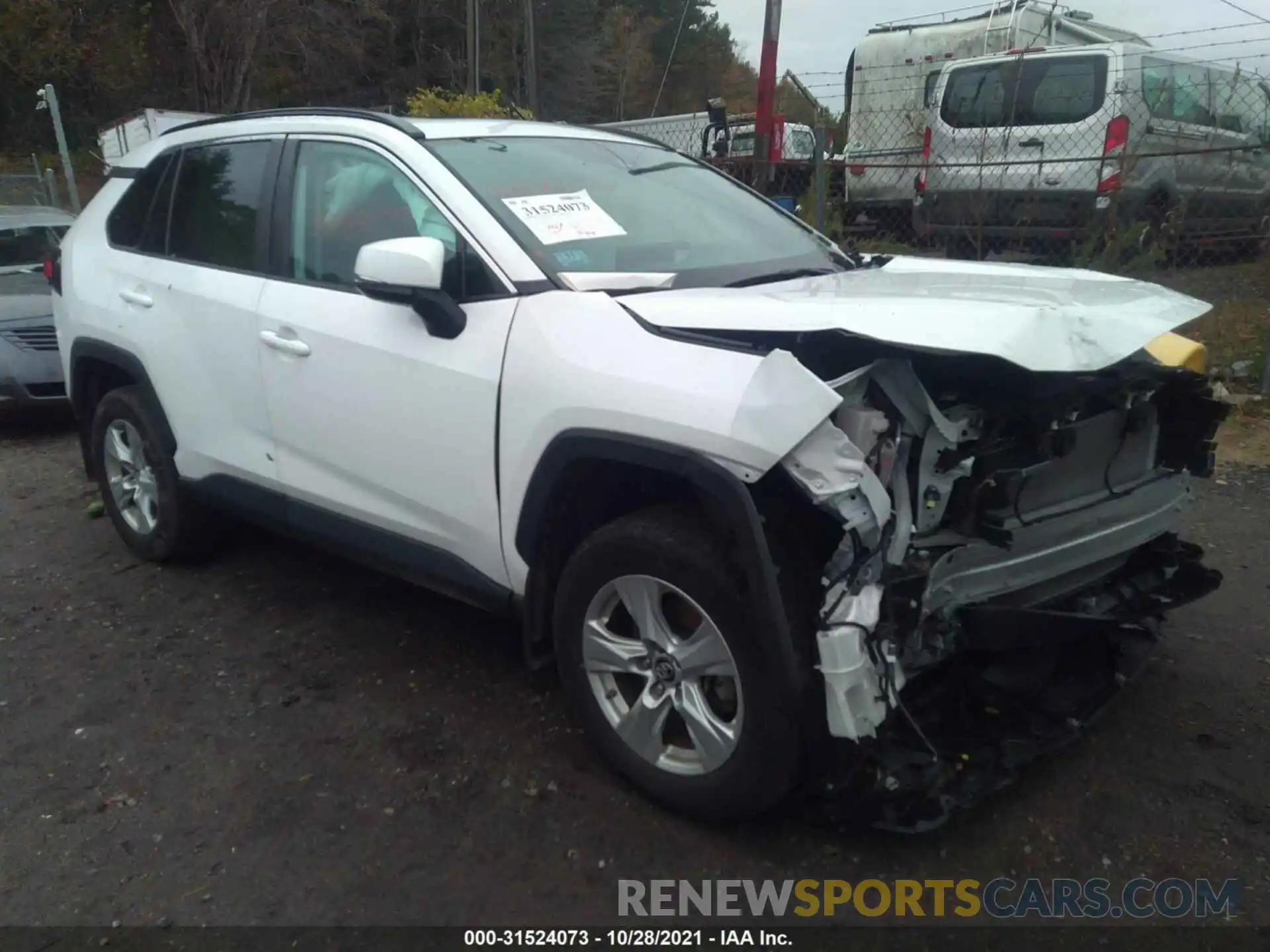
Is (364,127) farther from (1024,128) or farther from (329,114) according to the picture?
(1024,128)

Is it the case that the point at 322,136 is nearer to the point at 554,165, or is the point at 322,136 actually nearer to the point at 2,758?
the point at 554,165

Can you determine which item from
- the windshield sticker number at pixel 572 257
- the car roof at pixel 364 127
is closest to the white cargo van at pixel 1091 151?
the car roof at pixel 364 127

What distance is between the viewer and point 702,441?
2.54m

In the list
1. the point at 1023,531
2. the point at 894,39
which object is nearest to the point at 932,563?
Answer: the point at 1023,531

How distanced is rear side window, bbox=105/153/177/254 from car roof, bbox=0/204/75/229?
170 inches

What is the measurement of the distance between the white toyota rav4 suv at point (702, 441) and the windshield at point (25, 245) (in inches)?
205

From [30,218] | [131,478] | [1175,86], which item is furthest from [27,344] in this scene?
[1175,86]

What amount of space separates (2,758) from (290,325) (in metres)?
1.63

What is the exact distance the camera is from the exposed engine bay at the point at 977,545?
8.03ft

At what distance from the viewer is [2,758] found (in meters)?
3.35

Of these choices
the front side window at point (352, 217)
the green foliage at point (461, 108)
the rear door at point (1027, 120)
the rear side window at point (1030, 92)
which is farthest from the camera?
the green foliage at point (461, 108)

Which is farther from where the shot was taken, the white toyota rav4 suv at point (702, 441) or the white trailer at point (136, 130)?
the white trailer at point (136, 130)

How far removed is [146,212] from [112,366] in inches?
26.7

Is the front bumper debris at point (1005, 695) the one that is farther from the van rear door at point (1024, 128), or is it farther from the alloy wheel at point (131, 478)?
the van rear door at point (1024, 128)
